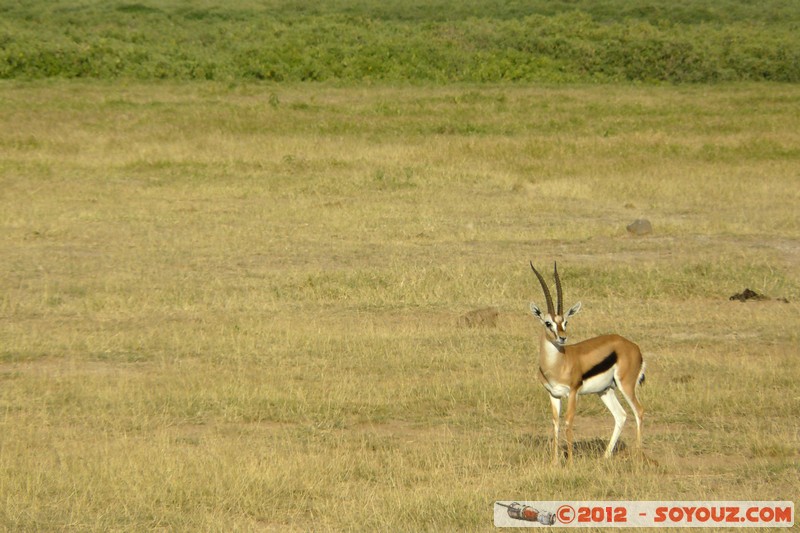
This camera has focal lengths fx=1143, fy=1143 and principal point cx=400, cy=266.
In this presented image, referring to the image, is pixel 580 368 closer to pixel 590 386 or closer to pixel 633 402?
pixel 590 386

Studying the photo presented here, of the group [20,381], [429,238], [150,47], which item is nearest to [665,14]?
[150,47]

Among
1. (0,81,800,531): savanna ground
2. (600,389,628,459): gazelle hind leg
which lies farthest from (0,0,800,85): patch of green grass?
(600,389,628,459): gazelle hind leg

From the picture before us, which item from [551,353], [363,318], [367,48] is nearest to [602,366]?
[551,353]

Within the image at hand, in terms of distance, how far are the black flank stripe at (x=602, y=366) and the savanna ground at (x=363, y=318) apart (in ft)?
1.74

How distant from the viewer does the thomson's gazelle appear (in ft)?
21.6

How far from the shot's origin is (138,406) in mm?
8250

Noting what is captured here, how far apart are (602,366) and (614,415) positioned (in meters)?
0.36

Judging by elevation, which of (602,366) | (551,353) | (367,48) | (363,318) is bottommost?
(363,318)

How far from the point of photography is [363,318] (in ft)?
37.6

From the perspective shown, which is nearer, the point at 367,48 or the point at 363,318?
the point at 363,318

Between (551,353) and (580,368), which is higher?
(551,353)

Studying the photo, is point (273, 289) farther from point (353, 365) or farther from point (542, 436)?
point (542, 436)

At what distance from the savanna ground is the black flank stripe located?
0.53 meters

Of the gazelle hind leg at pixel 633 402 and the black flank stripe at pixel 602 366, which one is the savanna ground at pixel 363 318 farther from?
the black flank stripe at pixel 602 366
